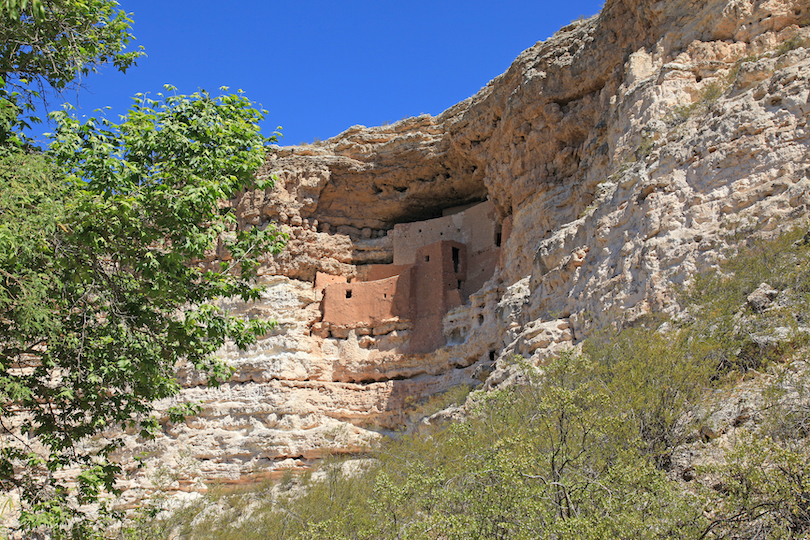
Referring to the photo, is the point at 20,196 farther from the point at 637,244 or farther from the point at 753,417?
the point at 637,244

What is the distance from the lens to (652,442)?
793cm

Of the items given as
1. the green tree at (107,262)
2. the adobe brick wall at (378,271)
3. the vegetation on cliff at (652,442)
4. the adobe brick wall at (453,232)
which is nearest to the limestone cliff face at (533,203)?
the adobe brick wall at (378,271)

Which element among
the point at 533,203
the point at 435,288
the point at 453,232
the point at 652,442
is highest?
the point at 533,203

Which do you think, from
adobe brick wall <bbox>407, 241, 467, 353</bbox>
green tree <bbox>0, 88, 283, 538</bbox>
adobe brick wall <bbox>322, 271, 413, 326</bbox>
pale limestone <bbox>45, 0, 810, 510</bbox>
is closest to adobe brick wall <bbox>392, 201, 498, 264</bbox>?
adobe brick wall <bbox>407, 241, 467, 353</bbox>

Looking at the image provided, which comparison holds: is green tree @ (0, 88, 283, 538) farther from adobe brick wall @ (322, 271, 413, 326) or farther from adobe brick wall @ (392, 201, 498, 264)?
adobe brick wall @ (392, 201, 498, 264)

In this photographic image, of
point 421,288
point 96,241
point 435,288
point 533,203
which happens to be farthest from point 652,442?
point 421,288

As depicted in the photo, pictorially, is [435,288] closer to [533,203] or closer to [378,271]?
[378,271]

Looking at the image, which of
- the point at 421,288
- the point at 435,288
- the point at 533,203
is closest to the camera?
the point at 533,203

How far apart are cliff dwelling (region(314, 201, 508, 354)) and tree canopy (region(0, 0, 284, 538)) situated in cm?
1345

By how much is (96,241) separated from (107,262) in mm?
655

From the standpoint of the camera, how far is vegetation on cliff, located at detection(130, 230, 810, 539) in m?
6.17

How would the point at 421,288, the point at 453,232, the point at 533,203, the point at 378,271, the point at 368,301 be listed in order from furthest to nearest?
the point at 378,271, the point at 453,232, the point at 368,301, the point at 421,288, the point at 533,203

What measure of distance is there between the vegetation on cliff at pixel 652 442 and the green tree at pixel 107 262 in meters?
1.77

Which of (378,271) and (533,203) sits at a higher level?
(533,203)
